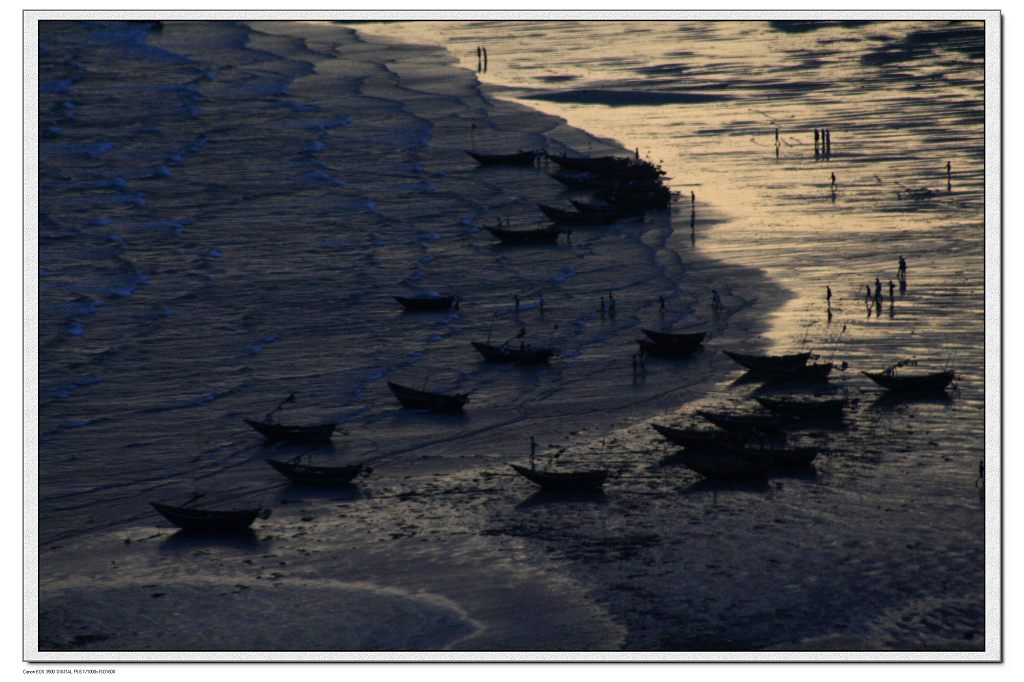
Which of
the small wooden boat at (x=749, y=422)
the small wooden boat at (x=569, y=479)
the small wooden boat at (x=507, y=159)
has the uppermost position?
the small wooden boat at (x=507, y=159)

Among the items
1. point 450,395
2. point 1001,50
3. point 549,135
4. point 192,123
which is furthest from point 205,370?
point 192,123

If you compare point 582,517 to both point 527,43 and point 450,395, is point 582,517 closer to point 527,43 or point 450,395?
point 450,395

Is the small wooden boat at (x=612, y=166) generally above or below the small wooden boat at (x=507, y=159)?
below

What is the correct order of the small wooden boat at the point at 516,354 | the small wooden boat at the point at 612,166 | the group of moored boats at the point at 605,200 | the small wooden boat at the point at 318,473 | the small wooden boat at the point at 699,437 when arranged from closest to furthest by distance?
the small wooden boat at the point at 318,473, the small wooden boat at the point at 699,437, the small wooden boat at the point at 516,354, the group of moored boats at the point at 605,200, the small wooden boat at the point at 612,166

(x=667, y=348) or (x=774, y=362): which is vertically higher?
(x=667, y=348)

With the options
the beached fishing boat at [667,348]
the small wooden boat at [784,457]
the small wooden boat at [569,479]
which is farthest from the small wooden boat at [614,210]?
the small wooden boat at [569,479]

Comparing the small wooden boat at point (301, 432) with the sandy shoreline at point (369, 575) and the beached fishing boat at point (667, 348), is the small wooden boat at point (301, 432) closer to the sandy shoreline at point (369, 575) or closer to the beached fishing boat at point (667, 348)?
the sandy shoreline at point (369, 575)

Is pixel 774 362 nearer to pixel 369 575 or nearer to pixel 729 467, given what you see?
pixel 729 467

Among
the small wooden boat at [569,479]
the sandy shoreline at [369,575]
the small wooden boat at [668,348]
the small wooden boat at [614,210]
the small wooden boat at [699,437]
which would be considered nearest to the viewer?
the sandy shoreline at [369,575]

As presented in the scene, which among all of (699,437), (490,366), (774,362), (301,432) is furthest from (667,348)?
(301,432)
